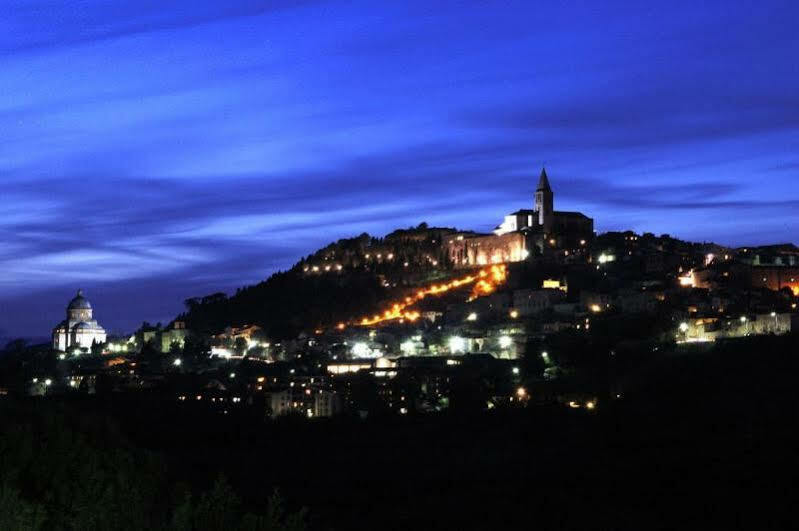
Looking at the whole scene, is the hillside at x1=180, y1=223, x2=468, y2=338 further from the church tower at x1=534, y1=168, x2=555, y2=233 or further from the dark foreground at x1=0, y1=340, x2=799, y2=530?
the dark foreground at x1=0, y1=340, x2=799, y2=530

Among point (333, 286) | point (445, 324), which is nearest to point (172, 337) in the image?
point (333, 286)

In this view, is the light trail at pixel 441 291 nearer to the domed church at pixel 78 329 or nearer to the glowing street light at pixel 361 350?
the glowing street light at pixel 361 350

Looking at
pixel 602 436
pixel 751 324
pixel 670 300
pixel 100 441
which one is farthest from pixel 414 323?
pixel 100 441

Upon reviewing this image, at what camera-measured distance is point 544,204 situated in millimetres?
87875

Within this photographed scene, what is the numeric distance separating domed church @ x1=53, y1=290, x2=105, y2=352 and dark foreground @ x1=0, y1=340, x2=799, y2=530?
47254mm

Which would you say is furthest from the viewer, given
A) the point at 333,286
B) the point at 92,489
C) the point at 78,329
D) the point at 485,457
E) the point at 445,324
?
the point at 78,329

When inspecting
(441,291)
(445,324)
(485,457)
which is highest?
(441,291)

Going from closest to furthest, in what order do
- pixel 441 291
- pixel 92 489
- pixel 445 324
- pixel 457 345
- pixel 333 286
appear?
1. pixel 92 489
2. pixel 457 345
3. pixel 445 324
4. pixel 441 291
5. pixel 333 286

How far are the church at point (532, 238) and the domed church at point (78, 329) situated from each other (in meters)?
30.2

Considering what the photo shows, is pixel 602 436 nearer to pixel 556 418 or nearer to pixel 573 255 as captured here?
pixel 556 418

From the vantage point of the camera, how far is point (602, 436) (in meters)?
43.4

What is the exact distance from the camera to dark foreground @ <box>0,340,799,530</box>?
87.9 ft

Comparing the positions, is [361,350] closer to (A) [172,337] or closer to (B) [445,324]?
(B) [445,324]

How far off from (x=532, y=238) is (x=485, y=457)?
1667 inches
